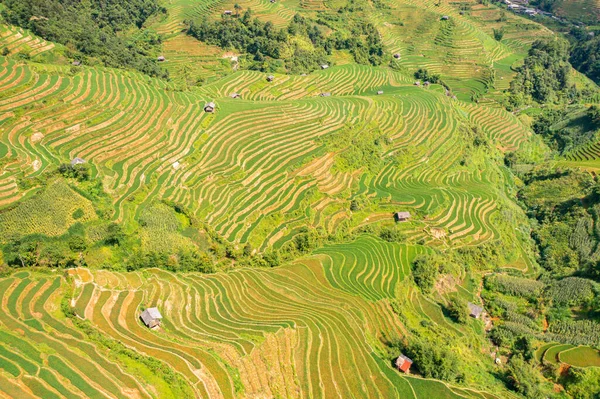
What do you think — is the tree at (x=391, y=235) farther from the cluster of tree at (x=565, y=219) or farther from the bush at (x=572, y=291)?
the cluster of tree at (x=565, y=219)

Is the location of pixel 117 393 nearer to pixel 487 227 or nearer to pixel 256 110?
pixel 256 110

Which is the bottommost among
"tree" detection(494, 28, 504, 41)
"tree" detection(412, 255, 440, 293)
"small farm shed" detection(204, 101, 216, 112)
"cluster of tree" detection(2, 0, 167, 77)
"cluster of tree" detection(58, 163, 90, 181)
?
"tree" detection(412, 255, 440, 293)

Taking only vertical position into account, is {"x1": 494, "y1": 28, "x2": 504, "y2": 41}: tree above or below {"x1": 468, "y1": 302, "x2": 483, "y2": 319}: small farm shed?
above

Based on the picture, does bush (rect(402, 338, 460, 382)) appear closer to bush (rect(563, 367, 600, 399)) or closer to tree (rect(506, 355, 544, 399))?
tree (rect(506, 355, 544, 399))

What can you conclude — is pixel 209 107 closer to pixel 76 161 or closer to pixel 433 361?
pixel 76 161

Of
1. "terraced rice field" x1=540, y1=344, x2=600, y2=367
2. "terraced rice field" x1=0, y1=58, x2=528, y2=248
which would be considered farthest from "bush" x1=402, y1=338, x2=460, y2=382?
"terraced rice field" x1=0, y1=58, x2=528, y2=248

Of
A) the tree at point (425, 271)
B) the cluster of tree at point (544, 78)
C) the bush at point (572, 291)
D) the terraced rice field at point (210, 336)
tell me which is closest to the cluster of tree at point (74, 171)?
the terraced rice field at point (210, 336)
